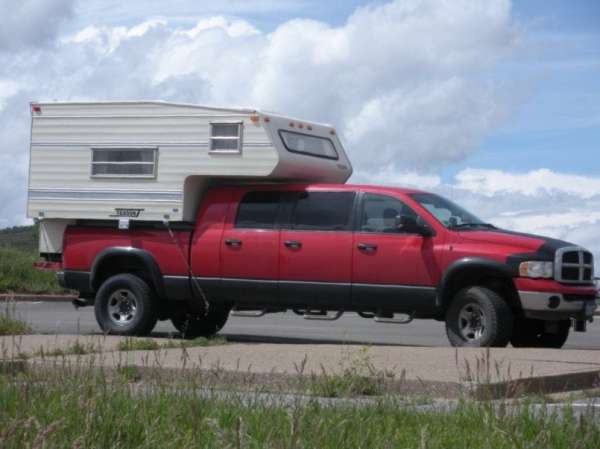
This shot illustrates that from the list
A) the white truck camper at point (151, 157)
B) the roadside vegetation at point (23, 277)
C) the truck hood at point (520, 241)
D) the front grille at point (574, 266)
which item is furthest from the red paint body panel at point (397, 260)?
the roadside vegetation at point (23, 277)

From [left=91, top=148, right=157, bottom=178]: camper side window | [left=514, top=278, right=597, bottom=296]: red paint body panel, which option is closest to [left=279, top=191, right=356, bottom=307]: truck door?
[left=514, top=278, right=597, bottom=296]: red paint body panel

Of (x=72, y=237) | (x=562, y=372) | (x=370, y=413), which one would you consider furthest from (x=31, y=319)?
(x=370, y=413)

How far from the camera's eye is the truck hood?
12.9 m

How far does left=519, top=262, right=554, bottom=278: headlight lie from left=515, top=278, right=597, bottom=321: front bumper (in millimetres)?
65

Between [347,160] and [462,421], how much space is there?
33.1ft

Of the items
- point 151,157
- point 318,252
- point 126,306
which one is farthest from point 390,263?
point 126,306

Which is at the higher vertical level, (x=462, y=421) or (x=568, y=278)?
(x=568, y=278)

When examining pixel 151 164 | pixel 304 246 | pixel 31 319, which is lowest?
pixel 31 319

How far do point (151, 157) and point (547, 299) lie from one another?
5410 mm

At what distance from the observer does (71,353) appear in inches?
426

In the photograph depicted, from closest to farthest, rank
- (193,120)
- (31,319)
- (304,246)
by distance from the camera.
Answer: (304,246)
(193,120)
(31,319)

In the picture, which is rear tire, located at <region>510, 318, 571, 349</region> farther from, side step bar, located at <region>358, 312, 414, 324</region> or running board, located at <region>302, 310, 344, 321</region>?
running board, located at <region>302, 310, 344, 321</region>

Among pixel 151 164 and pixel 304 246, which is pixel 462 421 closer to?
pixel 304 246

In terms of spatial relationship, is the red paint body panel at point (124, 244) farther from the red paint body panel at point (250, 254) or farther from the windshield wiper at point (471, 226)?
the windshield wiper at point (471, 226)
